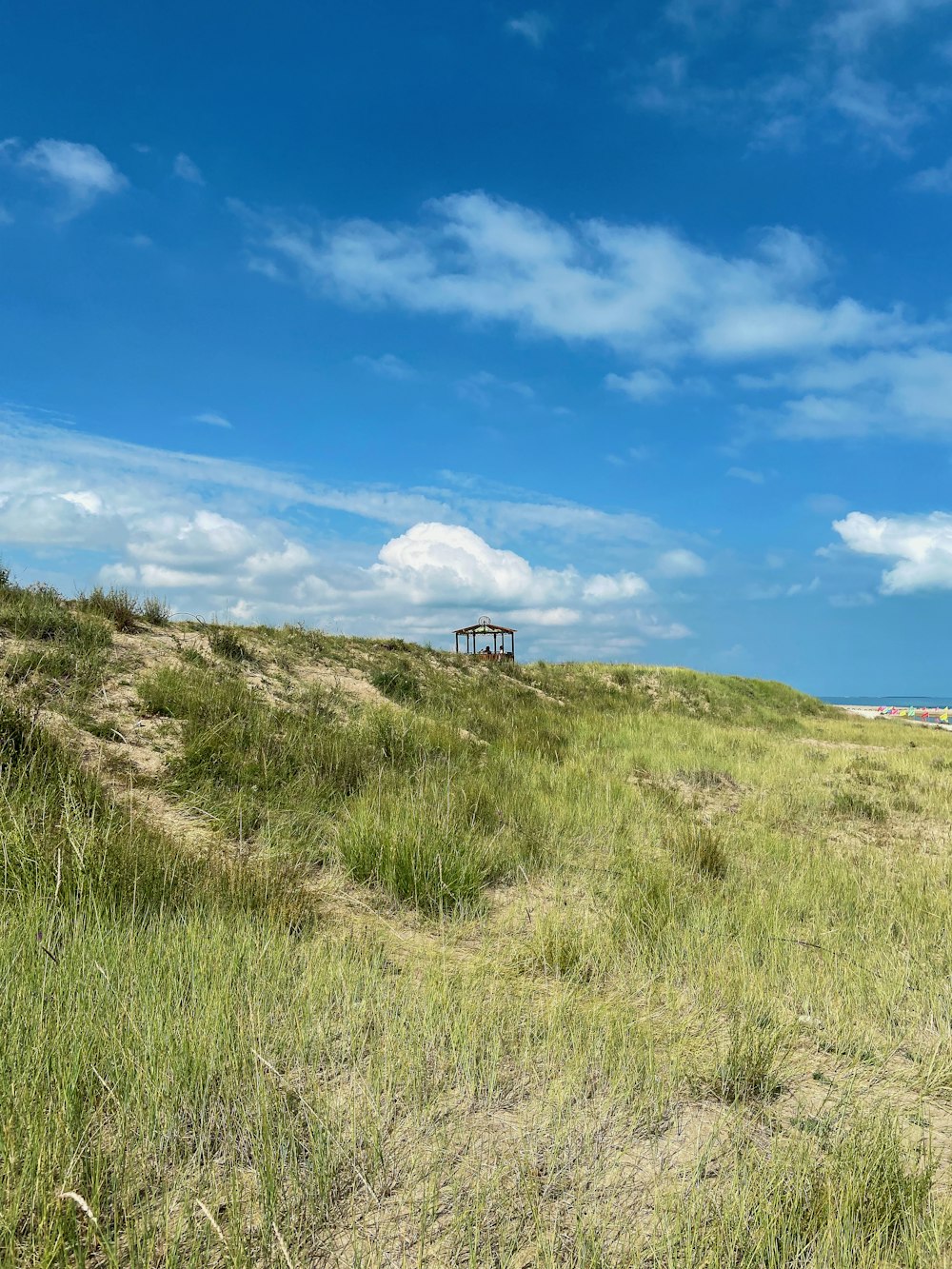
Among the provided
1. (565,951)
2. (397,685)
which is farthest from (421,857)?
(397,685)

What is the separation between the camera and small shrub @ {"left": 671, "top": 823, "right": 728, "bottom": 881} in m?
5.73

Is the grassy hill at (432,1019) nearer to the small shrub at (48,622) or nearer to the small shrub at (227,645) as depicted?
the small shrub at (48,622)

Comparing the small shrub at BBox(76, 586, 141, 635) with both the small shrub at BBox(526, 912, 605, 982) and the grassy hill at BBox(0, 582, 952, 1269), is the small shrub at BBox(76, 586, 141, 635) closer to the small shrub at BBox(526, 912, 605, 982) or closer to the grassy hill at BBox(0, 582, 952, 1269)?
the grassy hill at BBox(0, 582, 952, 1269)

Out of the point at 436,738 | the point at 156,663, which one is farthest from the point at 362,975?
the point at 156,663

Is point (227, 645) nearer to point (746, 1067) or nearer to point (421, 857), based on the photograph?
point (421, 857)

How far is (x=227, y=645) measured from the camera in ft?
36.8

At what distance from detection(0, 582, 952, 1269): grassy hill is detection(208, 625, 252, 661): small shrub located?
3320mm

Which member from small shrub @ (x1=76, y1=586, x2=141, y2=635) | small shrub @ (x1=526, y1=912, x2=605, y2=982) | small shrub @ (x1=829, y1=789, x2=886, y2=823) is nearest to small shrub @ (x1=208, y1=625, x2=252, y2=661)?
small shrub @ (x1=76, y1=586, x2=141, y2=635)

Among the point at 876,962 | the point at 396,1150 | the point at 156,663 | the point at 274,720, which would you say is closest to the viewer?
the point at 396,1150

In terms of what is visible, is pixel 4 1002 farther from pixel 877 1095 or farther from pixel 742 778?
pixel 742 778

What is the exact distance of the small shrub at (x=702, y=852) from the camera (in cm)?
573

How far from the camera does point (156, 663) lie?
30.6 ft

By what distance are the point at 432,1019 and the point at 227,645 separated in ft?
30.3

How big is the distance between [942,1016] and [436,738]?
22.3 ft
